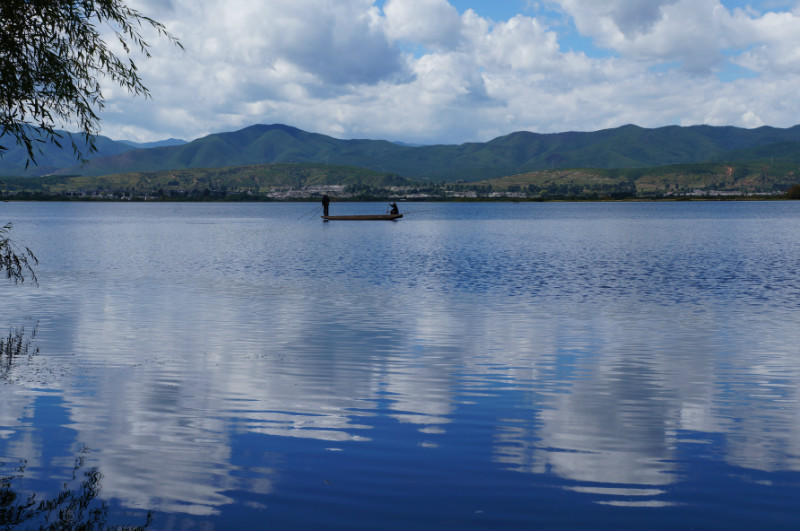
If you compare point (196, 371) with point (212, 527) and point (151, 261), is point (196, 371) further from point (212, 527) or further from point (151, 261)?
point (151, 261)

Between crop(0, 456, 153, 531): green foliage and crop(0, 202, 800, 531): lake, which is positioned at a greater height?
crop(0, 456, 153, 531): green foliage

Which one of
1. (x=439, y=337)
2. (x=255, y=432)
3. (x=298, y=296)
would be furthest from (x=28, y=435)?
(x=298, y=296)

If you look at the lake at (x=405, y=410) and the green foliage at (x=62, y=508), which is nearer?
the green foliage at (x=62, y=508)

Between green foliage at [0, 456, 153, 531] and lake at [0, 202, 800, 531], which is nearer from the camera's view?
green foliage at [0, 456, 153, 531]

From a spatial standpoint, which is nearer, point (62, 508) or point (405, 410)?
point (62, 508)

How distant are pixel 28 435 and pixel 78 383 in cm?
464

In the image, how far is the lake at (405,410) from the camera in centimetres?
1104

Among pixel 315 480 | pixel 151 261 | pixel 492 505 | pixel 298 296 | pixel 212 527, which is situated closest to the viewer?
pixel 212 527

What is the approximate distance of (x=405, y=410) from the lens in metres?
16.4

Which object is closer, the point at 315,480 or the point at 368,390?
the point at 315,480

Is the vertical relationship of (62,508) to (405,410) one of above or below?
above

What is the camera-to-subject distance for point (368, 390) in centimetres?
1825

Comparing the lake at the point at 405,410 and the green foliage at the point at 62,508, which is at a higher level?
the green foliage at the point at 62,508

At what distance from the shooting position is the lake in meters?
11.0
